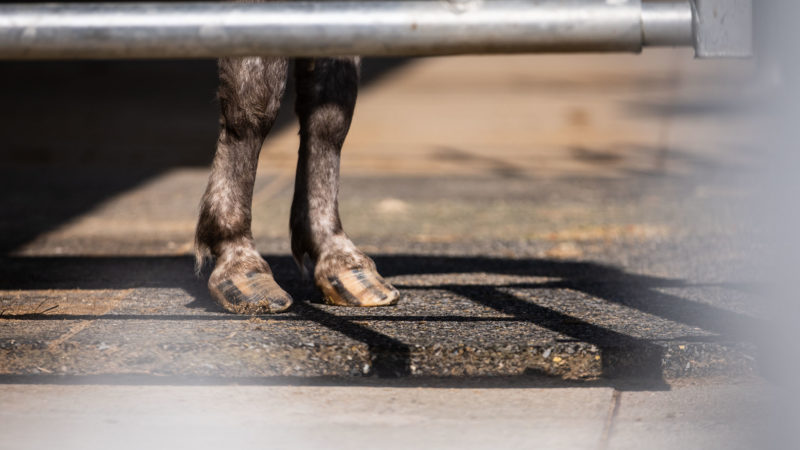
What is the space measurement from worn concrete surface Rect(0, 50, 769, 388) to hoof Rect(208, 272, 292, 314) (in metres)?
0.05

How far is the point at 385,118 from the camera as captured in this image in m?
7.65

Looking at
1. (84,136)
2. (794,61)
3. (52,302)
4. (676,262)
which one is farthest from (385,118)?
(794,61)

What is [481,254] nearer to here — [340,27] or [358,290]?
[358,290]

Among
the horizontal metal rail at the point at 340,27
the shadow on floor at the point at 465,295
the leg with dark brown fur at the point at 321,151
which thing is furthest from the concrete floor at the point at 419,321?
the horizontal metal rail at the point at 340,27

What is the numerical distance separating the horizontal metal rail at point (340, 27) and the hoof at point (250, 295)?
1.14 metres

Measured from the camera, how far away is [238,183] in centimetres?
276

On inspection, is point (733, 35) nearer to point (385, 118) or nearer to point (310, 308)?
point (310, 308)

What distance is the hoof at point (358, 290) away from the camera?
271cm

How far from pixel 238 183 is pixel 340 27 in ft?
4.25

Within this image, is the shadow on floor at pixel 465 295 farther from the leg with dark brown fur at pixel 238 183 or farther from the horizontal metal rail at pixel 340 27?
the horizontal metal rail at pixel 340 27

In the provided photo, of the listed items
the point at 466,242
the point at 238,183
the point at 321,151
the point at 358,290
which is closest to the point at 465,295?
the point at 358,290

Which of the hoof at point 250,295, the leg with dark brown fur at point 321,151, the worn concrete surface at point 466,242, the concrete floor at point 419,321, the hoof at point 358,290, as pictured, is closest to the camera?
the concrete floor at point 419,321

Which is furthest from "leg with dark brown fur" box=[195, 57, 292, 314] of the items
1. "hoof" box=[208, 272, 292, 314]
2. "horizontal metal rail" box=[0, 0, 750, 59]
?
"horizontal metal rail" box=[0, 0, 750, 59]

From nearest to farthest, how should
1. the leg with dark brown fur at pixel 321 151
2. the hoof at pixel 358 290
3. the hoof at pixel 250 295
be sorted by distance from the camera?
the hoof at pixel 250 295 < the hoof at pixel 358 290 < the leg with dark brown fur at pixel 321 151
